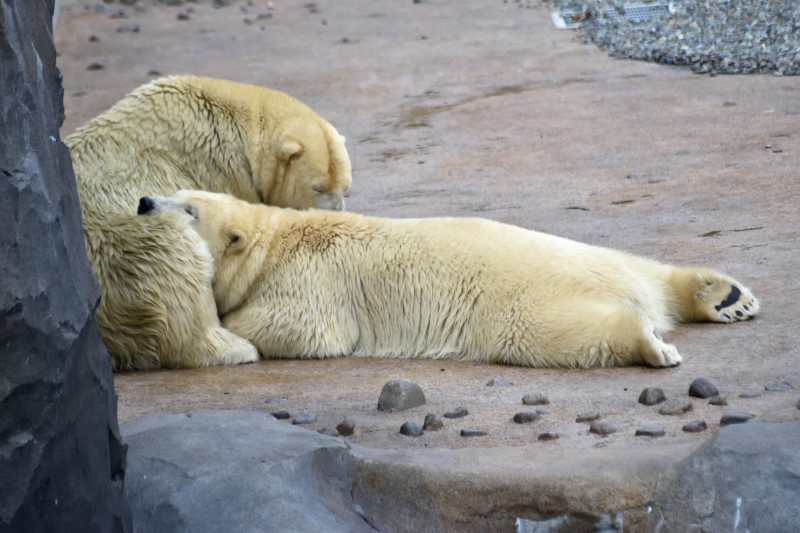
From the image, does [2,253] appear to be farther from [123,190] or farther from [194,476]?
[123,190]

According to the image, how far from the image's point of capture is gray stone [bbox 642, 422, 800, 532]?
2588 mm

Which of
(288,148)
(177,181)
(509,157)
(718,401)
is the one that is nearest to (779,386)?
(718,401)

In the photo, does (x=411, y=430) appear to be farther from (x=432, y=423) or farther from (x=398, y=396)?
(x=398, y=396)

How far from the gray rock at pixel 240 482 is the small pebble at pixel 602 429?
77 centimetres

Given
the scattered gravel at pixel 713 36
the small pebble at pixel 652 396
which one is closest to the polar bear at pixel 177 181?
the small pebble at pixel 652 396

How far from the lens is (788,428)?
2756mm

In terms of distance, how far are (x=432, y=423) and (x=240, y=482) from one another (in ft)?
2.43

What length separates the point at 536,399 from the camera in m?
3.46

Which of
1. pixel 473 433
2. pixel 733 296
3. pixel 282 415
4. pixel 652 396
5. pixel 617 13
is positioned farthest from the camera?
pixel 617 13

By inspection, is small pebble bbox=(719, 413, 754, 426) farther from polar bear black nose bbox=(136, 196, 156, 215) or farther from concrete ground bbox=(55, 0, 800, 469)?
polar bear black nose bbox=(136, 196, 156, 215)

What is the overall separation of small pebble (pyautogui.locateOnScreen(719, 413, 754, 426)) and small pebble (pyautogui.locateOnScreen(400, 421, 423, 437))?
93 cm

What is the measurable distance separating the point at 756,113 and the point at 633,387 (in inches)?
206

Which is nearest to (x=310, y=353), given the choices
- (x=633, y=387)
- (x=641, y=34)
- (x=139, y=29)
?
(x=633, y=387)

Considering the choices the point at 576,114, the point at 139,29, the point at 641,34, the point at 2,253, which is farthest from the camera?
the point at 139,29
